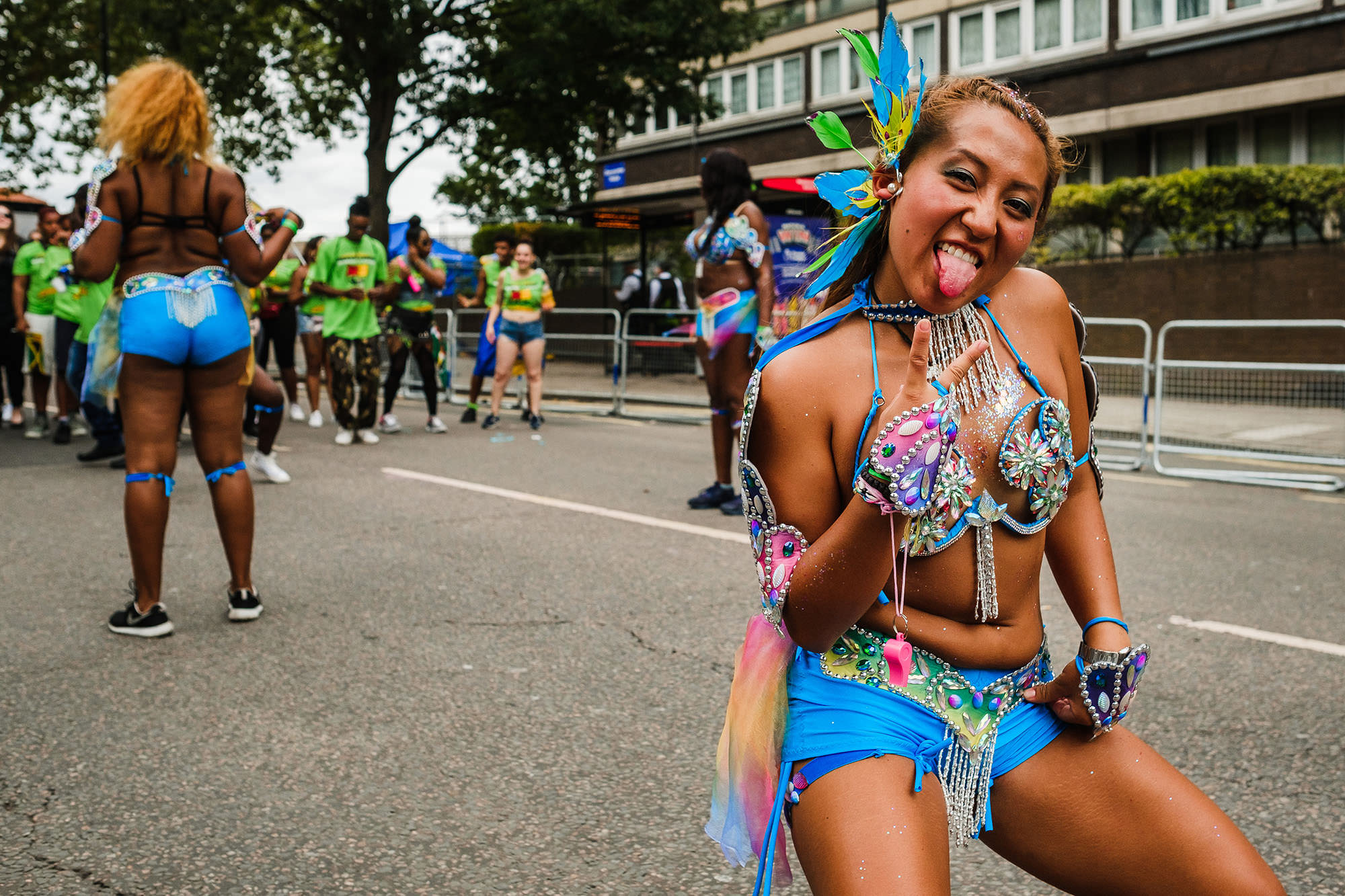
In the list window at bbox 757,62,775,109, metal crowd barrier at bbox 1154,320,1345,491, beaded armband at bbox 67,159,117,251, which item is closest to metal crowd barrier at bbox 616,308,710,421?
metal crowd barrier at bbox 1154,320,1345,491

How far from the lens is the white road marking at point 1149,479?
9.53 metres

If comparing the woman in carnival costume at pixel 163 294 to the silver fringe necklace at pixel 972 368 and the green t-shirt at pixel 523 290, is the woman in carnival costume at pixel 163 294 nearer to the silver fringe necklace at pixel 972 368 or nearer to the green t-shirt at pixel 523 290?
the silver fringe necklace at pixel 972 368

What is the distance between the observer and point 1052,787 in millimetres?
1925

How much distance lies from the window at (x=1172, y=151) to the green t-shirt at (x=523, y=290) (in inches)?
601

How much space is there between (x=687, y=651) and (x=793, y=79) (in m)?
28.4

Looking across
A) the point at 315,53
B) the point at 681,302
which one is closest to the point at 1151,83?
the point at 681,302

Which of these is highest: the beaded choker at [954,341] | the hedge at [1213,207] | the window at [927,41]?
the window at [927,41]

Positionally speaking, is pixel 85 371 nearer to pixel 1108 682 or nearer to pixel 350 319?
pixel 350 319

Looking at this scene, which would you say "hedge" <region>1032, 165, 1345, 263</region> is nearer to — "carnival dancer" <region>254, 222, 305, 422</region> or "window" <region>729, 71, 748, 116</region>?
"carnival dancer" <region>254, 222, 305, 422</region>

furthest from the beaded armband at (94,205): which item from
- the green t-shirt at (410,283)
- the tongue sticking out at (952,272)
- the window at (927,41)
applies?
the window at (927,41)

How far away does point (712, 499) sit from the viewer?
7.88 meters

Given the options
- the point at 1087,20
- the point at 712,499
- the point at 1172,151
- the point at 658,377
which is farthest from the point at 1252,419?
the point at 1087,20

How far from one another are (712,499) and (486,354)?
6.12m

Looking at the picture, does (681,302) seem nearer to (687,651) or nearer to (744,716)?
(687,651)
